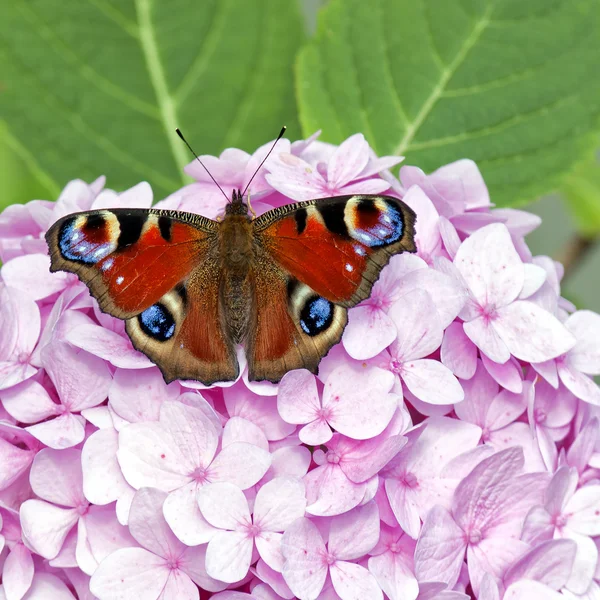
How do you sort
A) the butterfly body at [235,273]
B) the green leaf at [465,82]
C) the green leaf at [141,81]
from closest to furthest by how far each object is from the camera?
the butterfly body at [235,273] < the green leaf at [465,82] < the green leaf at [141,81]

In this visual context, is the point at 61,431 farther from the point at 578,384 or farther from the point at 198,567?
the point at 578,384

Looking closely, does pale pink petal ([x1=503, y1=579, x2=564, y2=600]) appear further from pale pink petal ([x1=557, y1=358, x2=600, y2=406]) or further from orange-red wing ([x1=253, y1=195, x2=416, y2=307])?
orange-red wing ([x1=253, y1=195, x2=416, y2=307])

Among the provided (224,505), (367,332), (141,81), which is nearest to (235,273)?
(367,332)

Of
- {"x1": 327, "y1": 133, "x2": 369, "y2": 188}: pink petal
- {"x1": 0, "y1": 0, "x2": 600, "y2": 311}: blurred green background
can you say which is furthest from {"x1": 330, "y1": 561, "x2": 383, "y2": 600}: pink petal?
{"x1": 0, "y1": 0, "x2": 600, "y2": 311}: blurred green background

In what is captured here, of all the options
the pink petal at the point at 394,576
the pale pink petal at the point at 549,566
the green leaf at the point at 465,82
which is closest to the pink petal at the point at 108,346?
the pink petal at the point at 394,576

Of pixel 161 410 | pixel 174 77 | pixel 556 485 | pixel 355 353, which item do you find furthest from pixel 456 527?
pixel 174 77

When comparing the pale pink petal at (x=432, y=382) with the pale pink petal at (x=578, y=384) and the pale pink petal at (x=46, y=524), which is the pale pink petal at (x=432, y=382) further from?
the pale pink petal at (x=46, y=524)

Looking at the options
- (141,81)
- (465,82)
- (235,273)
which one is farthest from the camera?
(141,81)
